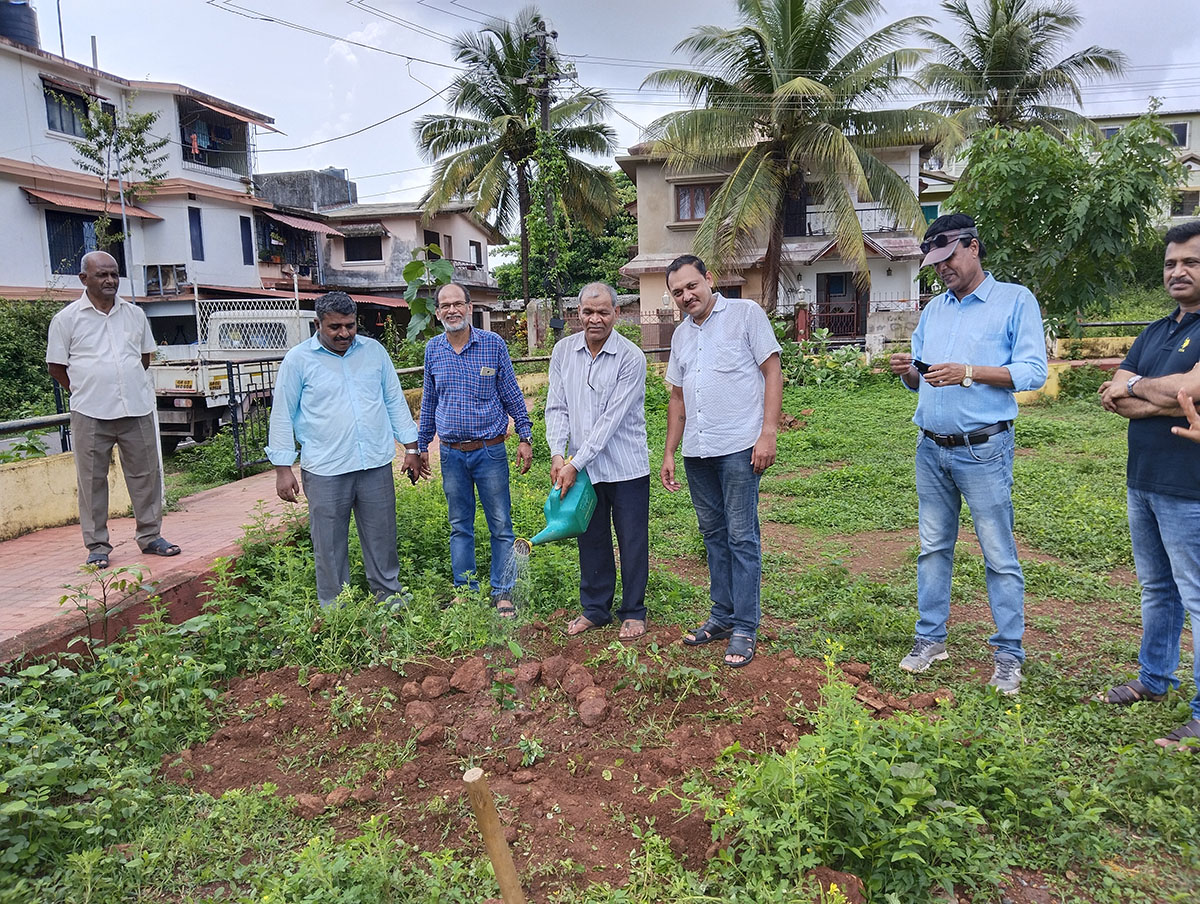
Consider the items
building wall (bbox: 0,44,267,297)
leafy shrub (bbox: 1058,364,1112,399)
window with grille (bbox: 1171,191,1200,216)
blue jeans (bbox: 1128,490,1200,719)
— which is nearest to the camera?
blue jeans (bbox: 1128,490,1200,719)

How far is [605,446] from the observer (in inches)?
162

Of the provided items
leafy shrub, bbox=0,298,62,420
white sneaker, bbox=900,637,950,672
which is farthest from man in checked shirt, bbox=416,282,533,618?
leafy shrub, bbox=0,298,62,420

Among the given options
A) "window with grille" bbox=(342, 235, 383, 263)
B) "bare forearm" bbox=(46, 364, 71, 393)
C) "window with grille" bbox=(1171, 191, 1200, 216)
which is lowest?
"bare forearm" bbox=(46, 364, 71, 393)

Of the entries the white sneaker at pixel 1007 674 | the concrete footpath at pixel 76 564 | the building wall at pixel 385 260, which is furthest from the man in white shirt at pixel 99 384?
the building wall at pixel 385 260

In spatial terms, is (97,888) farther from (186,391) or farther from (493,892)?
(186,391)

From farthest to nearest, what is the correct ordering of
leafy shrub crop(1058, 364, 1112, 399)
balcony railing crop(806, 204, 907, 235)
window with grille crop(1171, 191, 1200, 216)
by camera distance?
window with grille crop(1171, 191, 1200, 216), balcony railing crop(806, 204, 907, 235), leafy shrub crop(1058, 364, 1112, 399)

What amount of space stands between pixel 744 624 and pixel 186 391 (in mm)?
12302

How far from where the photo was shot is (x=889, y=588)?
482 centimetres

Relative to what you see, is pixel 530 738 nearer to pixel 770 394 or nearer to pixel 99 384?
pixel 770 394

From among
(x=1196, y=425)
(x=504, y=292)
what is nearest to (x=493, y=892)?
(x=1196, y=425)

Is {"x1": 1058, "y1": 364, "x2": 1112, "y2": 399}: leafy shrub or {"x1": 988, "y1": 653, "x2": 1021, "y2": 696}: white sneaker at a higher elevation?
{"x1": 1058, "y1": 364, "x2": 1112, "y2": 399}: leafy shrub

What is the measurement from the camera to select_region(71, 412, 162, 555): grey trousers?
4.85 meters

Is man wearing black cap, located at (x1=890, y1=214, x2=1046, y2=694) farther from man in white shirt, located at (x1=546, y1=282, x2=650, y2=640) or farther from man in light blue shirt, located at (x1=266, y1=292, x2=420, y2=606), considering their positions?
man in light blue shirt, located at (x1=266, y1=292, x2=420, y2=606)

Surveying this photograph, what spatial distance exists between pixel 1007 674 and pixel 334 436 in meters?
3.47
